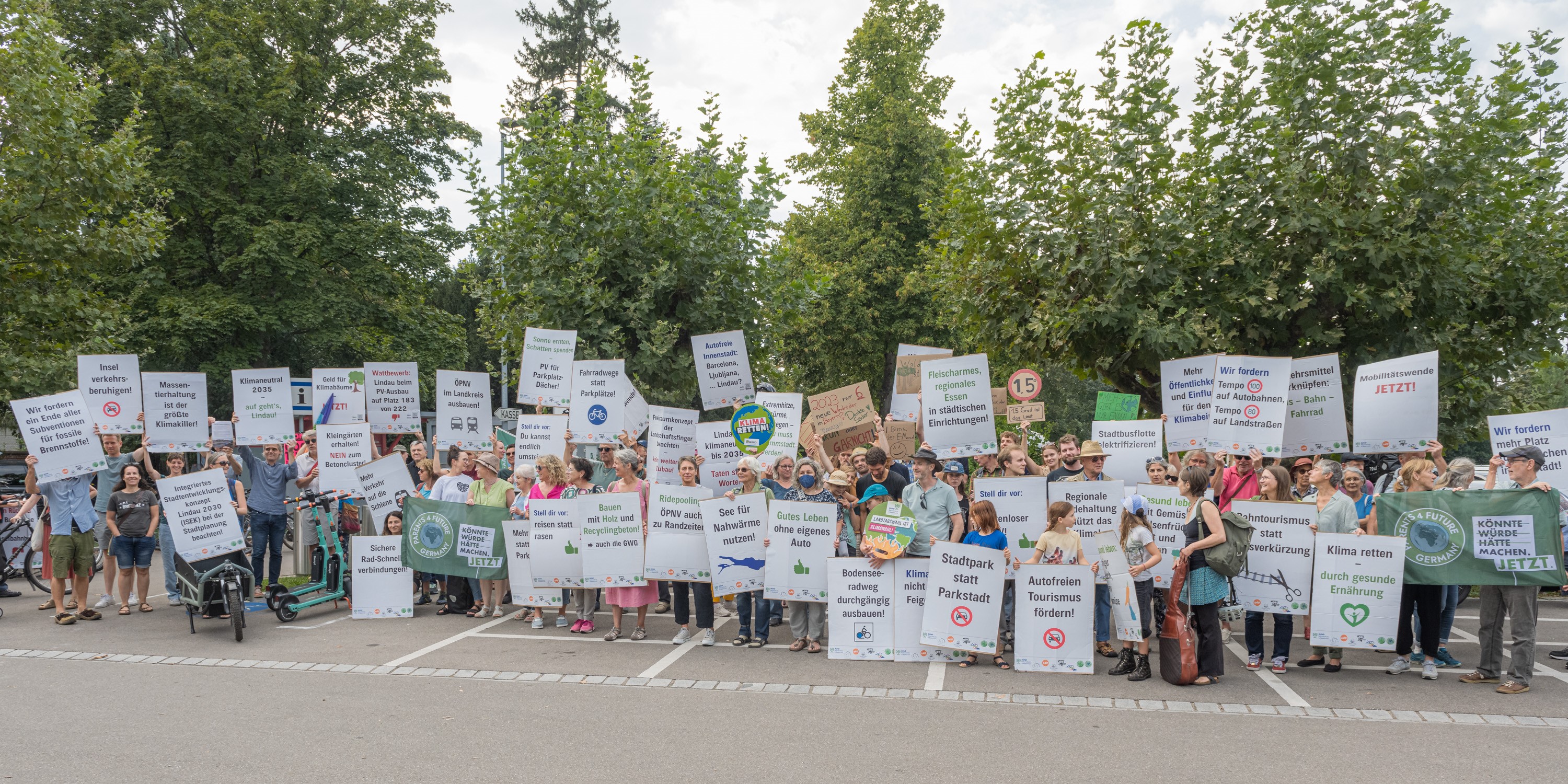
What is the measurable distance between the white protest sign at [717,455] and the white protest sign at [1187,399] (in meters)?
4.74

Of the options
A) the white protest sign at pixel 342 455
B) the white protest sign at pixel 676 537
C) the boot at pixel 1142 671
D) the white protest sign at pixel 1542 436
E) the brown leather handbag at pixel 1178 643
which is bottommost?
the boot at pixel 1142 671

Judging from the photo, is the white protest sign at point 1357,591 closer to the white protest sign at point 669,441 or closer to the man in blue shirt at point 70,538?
the white protest sign at point 669,441

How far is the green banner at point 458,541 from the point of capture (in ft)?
35.1

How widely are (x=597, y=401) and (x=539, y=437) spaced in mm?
909

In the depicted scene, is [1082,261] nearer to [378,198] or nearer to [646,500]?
[646,500]

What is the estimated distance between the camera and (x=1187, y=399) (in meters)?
11.0

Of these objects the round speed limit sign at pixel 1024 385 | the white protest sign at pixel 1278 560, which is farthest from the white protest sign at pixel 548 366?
the white protest sign at pixel 1278 560

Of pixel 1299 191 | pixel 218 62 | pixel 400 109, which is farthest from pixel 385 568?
pixel 400 109

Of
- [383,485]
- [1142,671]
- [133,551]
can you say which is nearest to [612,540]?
[383,485]

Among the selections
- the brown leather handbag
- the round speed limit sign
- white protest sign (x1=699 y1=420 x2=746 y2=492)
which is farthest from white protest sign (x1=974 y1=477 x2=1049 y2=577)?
the round speed limit sign

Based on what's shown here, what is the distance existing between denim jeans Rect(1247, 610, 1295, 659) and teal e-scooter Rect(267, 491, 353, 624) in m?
8.86

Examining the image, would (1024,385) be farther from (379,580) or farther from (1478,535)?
(379,580)

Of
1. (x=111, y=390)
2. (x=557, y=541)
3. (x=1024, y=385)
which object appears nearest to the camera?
(x=557, y=541)

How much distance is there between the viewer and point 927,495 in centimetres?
921
